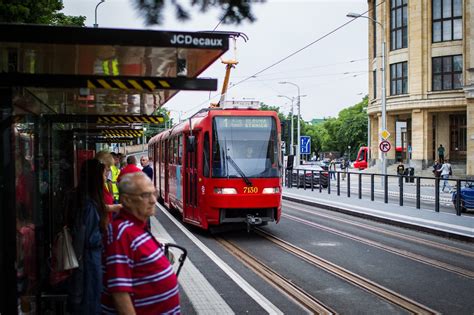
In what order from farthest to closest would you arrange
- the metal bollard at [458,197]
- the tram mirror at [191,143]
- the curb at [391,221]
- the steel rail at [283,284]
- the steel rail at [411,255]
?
1. the metal bollard at [458,197]
2. the tram mirror at [191,143]
3. the curb at [391,221]
4. the steel rail at [411,255]
5. the steel rail at [283,284]

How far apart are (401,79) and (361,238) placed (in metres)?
38.4

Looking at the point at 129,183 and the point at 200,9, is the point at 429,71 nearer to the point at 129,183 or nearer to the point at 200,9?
the point at 200,9

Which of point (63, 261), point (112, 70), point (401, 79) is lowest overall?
point (63, 261)

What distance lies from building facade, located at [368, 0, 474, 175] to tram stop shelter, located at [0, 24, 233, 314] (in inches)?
1577

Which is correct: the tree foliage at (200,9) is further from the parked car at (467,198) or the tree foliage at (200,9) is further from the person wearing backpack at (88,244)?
the parked car at (467,198)

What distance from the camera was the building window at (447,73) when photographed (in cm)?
4459

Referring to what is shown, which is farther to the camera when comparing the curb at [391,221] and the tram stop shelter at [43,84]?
the curb at [391,221]

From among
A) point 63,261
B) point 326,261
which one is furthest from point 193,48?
point 326,261

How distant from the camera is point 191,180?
13.7 metres

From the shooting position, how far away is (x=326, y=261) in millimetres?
9820

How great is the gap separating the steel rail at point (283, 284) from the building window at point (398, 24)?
41.5 meters

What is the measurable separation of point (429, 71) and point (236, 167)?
37605mm

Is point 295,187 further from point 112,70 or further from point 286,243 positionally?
point 112,70

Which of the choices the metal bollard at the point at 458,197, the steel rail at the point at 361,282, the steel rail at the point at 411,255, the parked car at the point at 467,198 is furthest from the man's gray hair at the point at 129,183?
the parked car at the point at 467,198
